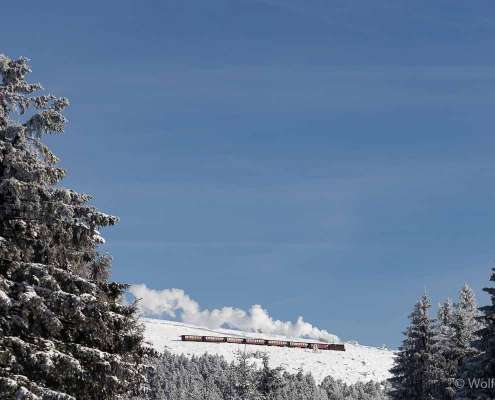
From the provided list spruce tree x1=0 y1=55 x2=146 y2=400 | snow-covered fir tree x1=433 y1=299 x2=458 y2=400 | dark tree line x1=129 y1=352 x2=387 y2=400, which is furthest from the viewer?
dark tree line x1=129 y1=352 x2=387 y2=400

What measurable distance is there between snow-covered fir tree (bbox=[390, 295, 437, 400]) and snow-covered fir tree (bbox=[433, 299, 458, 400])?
0.29 meters

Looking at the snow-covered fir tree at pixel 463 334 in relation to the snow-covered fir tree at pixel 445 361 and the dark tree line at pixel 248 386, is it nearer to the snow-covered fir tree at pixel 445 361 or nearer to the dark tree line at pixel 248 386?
the snow-covered fir tree at pixel 445 361

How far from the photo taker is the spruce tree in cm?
1555

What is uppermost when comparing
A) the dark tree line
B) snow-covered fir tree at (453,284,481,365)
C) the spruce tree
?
the dark tree line

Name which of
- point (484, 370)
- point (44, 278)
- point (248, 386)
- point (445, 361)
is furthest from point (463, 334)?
point (44, 278)

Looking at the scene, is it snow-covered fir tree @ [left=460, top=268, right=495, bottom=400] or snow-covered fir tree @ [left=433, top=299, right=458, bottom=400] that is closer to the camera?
snow-covered fir tree @ [left=460, top=268, right=495, bottom=400]

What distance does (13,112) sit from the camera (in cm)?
1742

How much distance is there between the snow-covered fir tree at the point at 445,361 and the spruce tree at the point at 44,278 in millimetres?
32561

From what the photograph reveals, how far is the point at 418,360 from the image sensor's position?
4834 centimetres

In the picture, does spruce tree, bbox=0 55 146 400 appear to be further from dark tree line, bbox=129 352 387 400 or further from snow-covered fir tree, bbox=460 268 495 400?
dark tree line, bbox=129 352 387 400

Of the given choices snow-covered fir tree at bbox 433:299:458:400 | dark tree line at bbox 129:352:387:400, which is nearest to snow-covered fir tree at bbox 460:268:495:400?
snow-covered fir tree at bbox 433:299:458:400

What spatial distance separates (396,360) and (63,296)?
3647 centimetres

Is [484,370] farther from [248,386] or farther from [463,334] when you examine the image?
[248,386]

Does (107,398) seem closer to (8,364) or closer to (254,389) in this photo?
(8,364)
